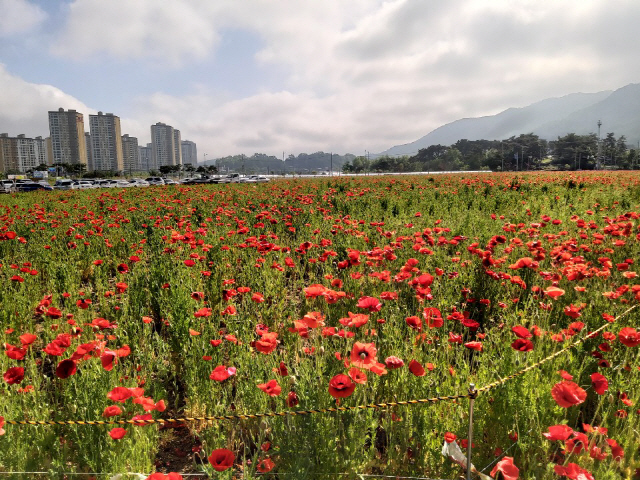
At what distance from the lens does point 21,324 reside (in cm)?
372

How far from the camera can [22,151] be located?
145 m

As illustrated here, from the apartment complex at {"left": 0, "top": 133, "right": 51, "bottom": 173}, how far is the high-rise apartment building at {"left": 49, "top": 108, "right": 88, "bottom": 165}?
30.0 feet

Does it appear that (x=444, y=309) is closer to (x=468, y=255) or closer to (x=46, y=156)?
(x=468, y=255)

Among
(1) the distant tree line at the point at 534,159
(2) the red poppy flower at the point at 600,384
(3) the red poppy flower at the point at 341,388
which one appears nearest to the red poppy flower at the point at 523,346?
(2) the red poppy flower at the point at 600,384

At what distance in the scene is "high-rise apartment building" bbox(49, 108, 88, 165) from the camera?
134 m

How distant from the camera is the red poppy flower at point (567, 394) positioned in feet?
5.11

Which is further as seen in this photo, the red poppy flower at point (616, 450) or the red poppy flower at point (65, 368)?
the red poppy flower at point (65, 368)

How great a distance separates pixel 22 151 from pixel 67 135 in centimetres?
2412

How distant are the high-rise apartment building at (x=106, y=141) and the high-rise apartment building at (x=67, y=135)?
6651 millimetres

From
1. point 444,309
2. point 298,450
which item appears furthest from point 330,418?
point 444,309

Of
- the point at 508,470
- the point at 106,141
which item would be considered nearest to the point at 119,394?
the point at 508,470

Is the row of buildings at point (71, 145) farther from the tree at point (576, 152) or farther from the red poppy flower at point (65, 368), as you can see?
the red poppy flower at point (65, 368)

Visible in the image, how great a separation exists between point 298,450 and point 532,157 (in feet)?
357

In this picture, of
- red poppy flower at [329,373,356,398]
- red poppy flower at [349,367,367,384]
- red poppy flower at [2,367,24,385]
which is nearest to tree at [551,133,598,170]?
red poppy flower at [349,367,367,384]
